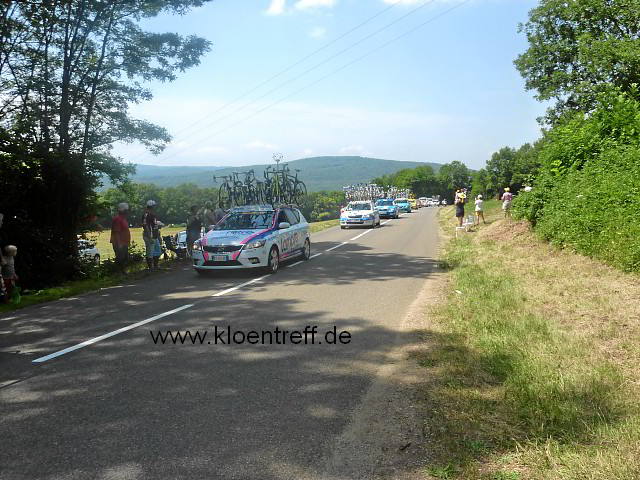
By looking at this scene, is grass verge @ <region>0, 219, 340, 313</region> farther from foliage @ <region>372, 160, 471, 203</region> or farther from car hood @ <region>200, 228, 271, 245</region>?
foliage @ <region>372, 160, 471, 203</region>

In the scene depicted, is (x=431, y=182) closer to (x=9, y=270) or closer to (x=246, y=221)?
(x=246, y=221)

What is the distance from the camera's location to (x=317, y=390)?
4.59m

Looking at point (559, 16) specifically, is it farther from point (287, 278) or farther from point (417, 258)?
point (287, 278)

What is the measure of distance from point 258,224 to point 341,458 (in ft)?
32.8

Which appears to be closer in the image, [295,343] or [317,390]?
[317,390]

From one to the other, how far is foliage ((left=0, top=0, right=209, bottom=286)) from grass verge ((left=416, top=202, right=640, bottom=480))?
967 centimetres

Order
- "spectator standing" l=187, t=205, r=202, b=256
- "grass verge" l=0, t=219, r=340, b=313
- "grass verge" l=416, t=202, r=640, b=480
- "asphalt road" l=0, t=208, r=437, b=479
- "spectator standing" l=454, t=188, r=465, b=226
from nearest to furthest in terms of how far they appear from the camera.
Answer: "grass verge" l=416, t=202, r=640, b=480, "asphalt road" l=0, t=208, r=437, b=479, "grass verge" l=0, t=219, r=340, b=313, "spectator standing" l=187, t=205, r=202, b=256, "spectator standing" l=454, t=188, r=465, b=226

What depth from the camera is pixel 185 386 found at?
15.4 ft

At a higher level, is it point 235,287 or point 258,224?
point 258,224

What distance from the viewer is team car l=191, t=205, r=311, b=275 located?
1179cm

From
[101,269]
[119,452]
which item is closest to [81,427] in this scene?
[119,452]

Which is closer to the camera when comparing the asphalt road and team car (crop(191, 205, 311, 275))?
the asphalt road

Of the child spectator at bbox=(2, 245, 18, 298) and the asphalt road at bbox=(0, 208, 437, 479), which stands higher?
the child spectator at bbox=(2, 245, 18, 298)

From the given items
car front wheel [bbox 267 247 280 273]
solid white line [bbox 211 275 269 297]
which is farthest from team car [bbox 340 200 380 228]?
solid white line [bbox 211 275 269 297]
